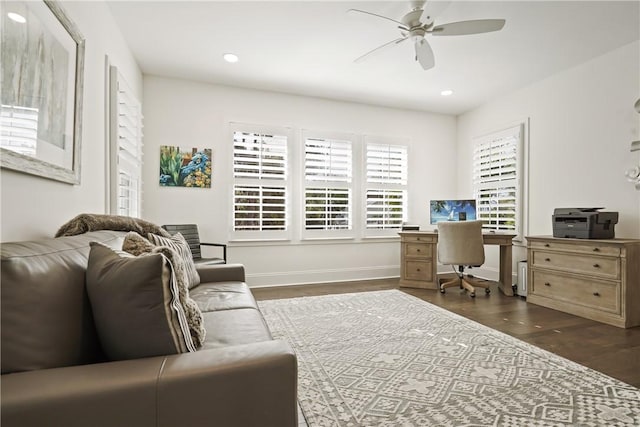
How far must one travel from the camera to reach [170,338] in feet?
3.28

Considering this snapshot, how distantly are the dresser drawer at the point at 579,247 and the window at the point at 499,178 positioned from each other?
914mm

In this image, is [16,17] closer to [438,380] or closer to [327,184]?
[438,380]

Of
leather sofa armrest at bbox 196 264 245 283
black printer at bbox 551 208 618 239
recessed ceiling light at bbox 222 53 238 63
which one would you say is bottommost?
leather sofa armrest at bbox 196 264 245 283

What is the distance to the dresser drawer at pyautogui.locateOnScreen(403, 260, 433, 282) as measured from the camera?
14.5 feet

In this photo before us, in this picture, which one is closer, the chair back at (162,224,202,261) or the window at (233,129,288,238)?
the chair back at (162,224,202,261)

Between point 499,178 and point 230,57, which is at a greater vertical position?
point 230,57

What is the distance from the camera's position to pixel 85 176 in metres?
2.28

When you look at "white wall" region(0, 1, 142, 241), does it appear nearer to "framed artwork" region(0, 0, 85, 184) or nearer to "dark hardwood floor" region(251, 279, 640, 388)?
"framed artwork" region(0, 0, 85, 184)

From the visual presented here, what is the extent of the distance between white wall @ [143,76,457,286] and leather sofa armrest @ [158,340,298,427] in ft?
11.8

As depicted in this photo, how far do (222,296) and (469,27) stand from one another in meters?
2.72

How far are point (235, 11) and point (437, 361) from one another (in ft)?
10.3

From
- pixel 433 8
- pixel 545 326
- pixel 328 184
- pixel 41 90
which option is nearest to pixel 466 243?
pixel 545 326

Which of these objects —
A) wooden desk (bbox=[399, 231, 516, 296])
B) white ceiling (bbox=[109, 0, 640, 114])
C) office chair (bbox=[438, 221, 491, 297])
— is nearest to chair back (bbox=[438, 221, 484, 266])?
office chair (bbox=[438, 221, 491, 297])

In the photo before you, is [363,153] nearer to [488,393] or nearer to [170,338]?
[488,393]
